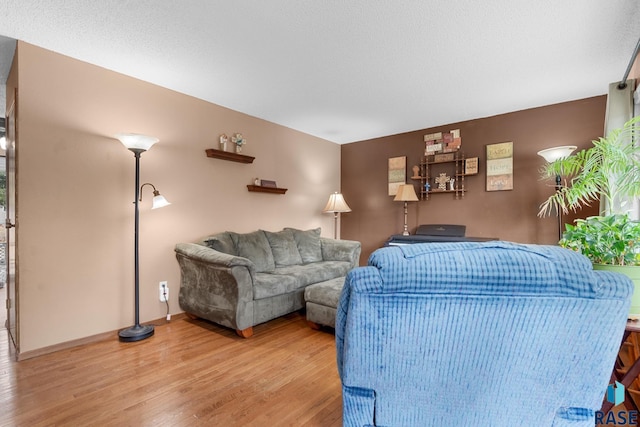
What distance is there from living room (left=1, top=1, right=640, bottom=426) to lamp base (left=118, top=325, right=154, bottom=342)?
17 centimetres

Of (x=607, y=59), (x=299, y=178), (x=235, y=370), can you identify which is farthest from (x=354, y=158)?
(x=235, y=370)

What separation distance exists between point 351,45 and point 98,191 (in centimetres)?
241

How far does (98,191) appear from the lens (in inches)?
99.5

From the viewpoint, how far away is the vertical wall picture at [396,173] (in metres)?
4.44

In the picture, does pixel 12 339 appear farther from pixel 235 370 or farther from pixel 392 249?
pixel 392 249

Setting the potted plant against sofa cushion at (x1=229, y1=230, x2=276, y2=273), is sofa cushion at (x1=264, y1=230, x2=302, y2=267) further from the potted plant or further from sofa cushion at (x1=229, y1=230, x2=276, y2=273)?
the potted plant

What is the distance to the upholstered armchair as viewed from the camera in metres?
0.67

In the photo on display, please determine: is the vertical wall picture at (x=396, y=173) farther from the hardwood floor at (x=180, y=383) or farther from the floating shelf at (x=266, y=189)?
the hardwood floor at (x=180, y=383)

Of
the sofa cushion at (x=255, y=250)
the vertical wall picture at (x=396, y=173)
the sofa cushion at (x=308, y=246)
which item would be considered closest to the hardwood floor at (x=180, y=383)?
the sofa cushion at (x=255, y=250)

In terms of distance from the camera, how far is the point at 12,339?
2.41 metres

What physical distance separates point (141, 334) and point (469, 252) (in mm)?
2742

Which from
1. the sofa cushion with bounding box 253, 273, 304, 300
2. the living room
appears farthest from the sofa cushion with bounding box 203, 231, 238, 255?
the sofa cushion with bounding box 253, 273, 304, 300

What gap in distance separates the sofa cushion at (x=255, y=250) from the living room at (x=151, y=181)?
358mm

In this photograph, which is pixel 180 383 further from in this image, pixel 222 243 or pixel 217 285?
pixel 222 243
